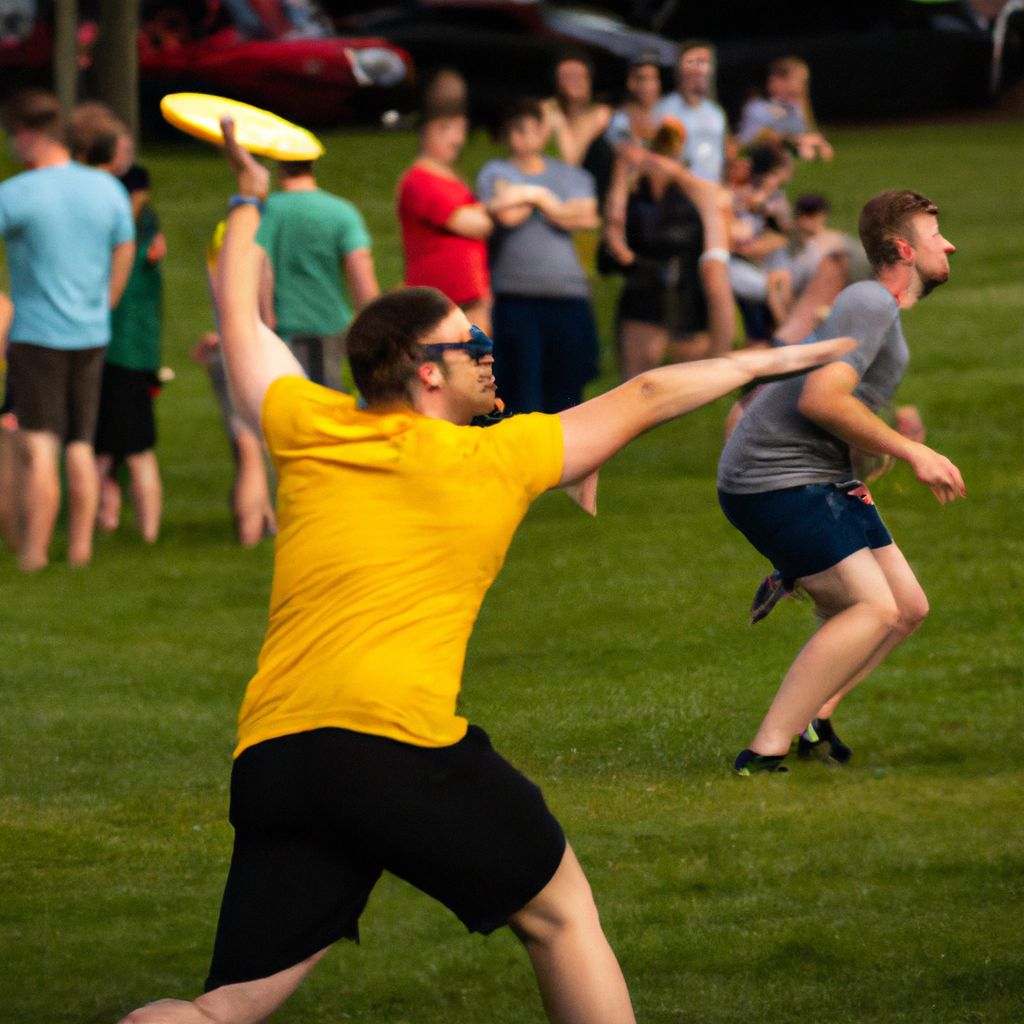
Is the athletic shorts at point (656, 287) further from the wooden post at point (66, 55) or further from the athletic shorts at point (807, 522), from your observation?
the wooden post at point (66, 55)

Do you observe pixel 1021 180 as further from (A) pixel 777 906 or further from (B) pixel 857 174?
(A) pixel 777 906

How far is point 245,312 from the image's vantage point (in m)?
4.66

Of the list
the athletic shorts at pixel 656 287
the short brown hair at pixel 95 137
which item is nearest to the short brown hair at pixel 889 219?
the short brown hair at pixel 95 137

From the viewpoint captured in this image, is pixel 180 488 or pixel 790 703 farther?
pixel 180 488

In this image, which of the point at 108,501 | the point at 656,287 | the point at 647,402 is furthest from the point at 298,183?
the point at 647,402

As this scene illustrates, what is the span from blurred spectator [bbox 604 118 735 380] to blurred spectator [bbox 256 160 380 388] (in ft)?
11.5

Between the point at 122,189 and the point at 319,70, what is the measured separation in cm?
1389

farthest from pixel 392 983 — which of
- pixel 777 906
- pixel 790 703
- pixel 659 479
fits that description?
pixel 659 479

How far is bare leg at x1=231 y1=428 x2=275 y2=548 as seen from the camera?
1127 centimetres

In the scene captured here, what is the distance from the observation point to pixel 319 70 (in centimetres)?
2414

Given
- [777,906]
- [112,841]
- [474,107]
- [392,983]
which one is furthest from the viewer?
[474,107]

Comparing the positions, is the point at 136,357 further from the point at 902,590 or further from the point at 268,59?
the point at 268,59

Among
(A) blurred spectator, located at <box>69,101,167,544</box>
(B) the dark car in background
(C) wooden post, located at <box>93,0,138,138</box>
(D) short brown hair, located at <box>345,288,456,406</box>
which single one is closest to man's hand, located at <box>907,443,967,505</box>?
(D) short brown hair, located at <box>345,288,456,406</box>

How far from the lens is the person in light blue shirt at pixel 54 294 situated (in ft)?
33.9
